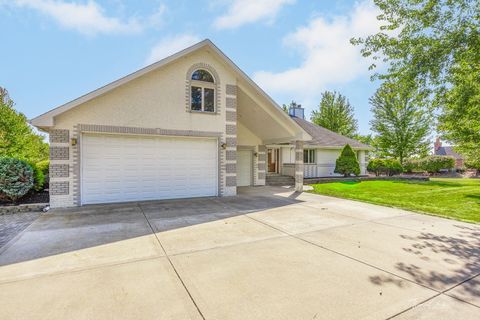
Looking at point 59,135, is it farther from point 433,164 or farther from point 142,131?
point 433,164

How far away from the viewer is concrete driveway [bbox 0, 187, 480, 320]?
2.82 metres

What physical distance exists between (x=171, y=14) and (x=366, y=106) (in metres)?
27.9

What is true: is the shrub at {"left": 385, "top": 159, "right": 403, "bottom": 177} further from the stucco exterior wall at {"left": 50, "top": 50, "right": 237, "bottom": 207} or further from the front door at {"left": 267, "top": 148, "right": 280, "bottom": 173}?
the stucco exterior wall at {"left": 50, "top": 50, "right": 237, "bottom": 207}

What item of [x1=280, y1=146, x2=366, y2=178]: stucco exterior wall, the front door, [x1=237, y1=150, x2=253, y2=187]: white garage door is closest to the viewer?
[x1=237, y1=150, x2=253, y2=187]: white garage door

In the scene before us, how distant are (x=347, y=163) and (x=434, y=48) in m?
12.1

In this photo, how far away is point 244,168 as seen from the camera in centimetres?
1542

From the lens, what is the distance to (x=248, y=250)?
4574 millimetres

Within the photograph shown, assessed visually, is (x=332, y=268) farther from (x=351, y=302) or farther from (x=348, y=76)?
(x=348, y=76)

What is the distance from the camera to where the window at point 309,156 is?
19.8 m

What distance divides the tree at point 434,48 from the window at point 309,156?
11.1 metres

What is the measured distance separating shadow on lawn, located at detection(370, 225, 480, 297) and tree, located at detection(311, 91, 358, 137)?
1274 inches

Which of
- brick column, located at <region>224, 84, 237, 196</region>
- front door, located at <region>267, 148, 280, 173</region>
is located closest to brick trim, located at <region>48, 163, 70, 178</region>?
brick column, located at <region>224, 84, 237, 196</region>

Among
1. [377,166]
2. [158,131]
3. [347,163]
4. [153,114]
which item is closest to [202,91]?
[153,114]

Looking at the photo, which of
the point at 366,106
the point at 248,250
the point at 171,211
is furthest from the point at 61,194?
the point at 366,106
